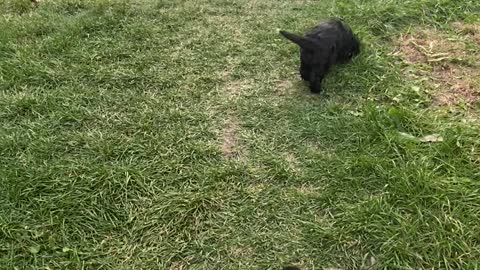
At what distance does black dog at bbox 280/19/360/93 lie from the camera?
125 inches

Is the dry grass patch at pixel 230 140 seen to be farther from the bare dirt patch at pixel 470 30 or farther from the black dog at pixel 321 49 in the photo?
the bare dirt patch at pixel 470 30

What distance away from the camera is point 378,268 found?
7.06 feet

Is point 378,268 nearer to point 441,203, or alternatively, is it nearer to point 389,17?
point 441,203

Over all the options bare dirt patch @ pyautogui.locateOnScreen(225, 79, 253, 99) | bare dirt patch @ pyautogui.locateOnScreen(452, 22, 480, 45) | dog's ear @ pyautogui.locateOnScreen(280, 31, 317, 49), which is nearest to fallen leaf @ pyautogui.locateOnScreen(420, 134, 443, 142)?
dog's ear @ pyautogui.locateOnScreen(280, 31, 317, 49)

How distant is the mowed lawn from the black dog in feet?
0.40

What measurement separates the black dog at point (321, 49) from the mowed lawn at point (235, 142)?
0.12 metres

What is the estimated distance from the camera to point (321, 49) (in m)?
3.18

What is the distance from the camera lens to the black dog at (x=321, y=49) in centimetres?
316

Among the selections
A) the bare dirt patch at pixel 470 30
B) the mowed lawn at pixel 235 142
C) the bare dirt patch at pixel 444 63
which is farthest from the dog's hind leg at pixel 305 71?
the bare dirt patch at pixel 470 30

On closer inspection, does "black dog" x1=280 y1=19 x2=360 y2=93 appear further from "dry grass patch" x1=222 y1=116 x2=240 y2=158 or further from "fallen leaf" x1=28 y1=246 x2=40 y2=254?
"fallen leaf" x1=28 y1=246 x2=40 y2=254

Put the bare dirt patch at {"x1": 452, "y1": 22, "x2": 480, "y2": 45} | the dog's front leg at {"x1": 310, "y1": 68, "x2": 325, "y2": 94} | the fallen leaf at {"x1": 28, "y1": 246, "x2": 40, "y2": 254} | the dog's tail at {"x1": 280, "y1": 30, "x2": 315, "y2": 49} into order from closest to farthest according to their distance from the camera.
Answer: the fallen leaf at {"x1": 28, "y1": 246, "x2": 40, "y2": 254}, the dog's tail at {"x1": 280, "y1": 30, "x2": 315, "y2": 49}, the dog's front leg at {"x1": 310, "y1": 68, "x2": 325, "y2": 94}, the bare dirt patch at {"x1": 452, "y1": 22, "x2": 480, "y2": 45}

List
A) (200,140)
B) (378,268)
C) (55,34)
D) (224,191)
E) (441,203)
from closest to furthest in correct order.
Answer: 1. (378,268)
2. (441,203)
3. (224,191)
4. (200,140)
5. (55,34)

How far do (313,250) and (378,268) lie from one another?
0.97ft

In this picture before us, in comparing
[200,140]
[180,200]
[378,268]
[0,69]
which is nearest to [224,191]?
[180,200]
